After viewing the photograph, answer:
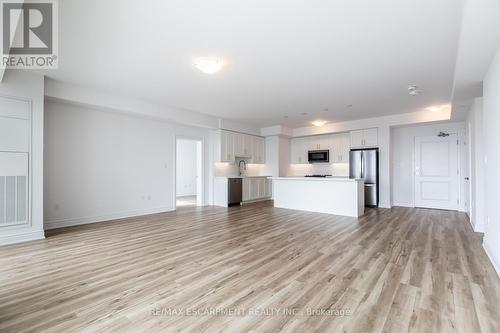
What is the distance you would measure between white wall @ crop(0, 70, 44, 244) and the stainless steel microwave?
756cm

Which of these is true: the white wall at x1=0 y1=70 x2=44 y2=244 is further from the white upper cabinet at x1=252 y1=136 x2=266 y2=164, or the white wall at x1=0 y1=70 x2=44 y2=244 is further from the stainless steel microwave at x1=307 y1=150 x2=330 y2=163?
the stainless steel microwave at x1=307 y1=150 x2=330 y2=163

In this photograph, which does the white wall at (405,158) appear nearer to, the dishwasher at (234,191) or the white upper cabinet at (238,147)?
the white upper cabinet at (238,147)

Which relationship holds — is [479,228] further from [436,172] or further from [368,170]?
[368,170]

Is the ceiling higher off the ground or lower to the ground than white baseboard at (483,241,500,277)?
higher

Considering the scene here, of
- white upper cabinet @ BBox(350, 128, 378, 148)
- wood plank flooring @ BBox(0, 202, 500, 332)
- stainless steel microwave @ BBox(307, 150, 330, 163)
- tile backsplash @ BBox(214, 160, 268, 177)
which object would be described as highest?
white upper cabinet @ BBox(350, 128, 378, 148)

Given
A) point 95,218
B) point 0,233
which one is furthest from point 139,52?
point 95,218

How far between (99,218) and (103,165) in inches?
45.7

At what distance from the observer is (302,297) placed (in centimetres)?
217

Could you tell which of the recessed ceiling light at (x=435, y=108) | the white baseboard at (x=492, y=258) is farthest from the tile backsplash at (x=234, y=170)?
the white baseboard at (x=492, y=258)

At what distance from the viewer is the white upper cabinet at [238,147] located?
7.80 meters

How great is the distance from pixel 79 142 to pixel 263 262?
4.61 metres

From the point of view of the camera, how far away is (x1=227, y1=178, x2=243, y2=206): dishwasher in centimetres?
764

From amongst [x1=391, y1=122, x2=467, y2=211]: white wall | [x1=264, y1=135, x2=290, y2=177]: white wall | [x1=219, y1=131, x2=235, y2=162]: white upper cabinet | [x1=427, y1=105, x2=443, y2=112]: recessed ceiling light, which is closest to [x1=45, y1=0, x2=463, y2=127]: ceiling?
[x1=427, y1=105, x2=443, y2=112]: recessed ceiling light

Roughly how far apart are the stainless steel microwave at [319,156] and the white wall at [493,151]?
5.33 meters
